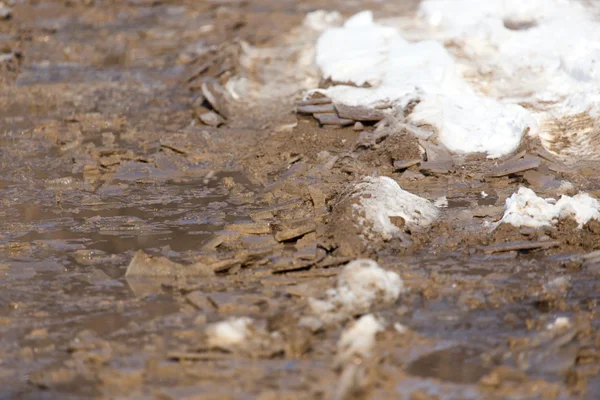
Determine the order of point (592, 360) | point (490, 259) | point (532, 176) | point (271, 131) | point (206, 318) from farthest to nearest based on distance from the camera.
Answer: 1. point (271, 131)
2. point (532, 176)
3. point (490, 259)
4. point (206, 318)
5. point (592, 360)

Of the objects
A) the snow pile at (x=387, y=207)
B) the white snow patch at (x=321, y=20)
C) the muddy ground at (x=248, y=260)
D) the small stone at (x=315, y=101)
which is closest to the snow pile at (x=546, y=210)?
the muddy ground at (x=248, y=260)

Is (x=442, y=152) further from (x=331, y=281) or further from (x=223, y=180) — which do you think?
(x=331, y=281)

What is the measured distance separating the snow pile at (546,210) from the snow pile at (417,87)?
1.73 m

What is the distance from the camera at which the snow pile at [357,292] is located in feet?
18.1

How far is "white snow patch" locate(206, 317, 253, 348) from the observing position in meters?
5.10

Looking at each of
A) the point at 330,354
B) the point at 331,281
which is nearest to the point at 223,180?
the point at 331,281

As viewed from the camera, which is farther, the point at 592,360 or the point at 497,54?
the point at 497,54

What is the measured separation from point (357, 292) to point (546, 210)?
2.14 m

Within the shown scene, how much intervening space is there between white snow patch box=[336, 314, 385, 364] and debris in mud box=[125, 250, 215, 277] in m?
1.54

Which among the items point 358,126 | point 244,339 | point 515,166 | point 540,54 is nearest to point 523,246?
point 515,166

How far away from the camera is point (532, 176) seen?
8.10m

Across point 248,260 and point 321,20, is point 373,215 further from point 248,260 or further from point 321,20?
point 321,20

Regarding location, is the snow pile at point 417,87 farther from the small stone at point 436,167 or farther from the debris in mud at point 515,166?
the small stone at point 436,167

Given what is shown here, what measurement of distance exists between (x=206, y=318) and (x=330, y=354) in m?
1.00
